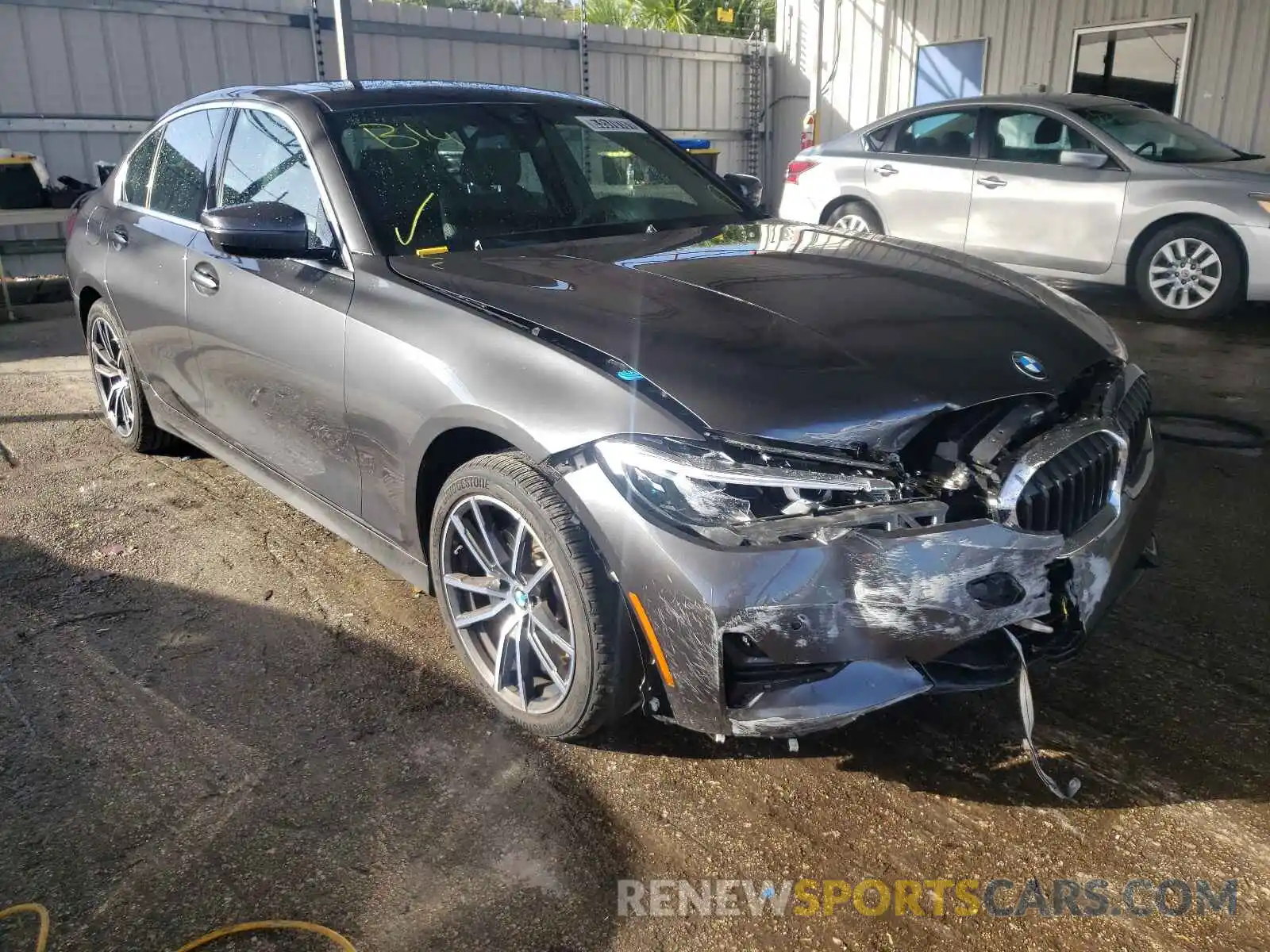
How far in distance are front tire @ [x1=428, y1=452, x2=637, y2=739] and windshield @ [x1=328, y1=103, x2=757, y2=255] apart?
2.99ft

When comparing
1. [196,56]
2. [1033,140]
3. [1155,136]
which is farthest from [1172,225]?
[196,56]

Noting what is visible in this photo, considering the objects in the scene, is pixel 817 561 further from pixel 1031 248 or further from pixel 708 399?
pixel 1031 248

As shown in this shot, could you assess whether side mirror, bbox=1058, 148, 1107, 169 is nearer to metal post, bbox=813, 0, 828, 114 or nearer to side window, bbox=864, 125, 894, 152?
side window, bbox=864, 125, 894, 152

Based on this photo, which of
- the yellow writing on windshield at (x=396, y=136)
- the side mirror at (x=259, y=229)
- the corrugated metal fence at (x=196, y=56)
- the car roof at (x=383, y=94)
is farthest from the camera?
the corrugated metal fence at (x=196, y=56)

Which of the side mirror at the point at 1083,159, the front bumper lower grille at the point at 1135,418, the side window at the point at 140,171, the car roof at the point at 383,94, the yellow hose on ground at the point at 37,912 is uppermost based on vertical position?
the car roof at the point at 383,94

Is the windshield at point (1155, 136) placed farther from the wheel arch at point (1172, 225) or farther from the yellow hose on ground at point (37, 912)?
the yellow hose on ground at point (37, 912)

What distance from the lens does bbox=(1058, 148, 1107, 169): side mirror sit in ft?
25.7

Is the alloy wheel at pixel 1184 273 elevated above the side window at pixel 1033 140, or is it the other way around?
the side window at pixel 1033 140

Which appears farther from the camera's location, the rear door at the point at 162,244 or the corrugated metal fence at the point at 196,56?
the corrugated metal fence at the point at 196,56

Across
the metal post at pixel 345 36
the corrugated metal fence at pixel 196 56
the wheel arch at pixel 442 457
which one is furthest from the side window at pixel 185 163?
the corrugated metal fence at pixel 196 56

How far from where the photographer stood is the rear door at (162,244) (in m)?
3.93

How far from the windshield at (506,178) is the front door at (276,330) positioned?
0.21m

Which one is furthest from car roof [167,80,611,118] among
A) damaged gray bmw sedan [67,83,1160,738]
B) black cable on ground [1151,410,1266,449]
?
black cable on ground [1151,410,1266,449]

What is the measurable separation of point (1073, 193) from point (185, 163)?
657 centimetres
